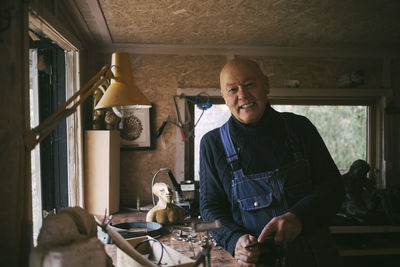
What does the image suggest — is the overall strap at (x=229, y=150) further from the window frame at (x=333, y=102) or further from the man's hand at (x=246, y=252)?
the window frame at (x=333, y=102)

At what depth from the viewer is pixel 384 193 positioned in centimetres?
306

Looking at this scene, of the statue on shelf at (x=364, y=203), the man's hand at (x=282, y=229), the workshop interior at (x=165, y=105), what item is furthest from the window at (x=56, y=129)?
the statue on shelf at (x=364, y=203)

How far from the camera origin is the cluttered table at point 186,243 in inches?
64.2

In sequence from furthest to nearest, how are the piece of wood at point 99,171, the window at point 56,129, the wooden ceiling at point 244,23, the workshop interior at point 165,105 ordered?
the piece of wood at point 99,171 → the wooden ceiling at point 244,23 → the window at point 56,129 → the workshop interior at point 165,105

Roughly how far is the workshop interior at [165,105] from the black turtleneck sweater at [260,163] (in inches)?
9.7

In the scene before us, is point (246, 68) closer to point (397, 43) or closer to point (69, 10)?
point (69, 10)

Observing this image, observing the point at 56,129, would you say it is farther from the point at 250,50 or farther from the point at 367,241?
the point at 367,241

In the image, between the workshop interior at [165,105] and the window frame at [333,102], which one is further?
the window frame at [333,102]

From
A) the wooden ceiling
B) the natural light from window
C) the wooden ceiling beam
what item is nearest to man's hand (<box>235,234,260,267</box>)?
the wooden ceiling

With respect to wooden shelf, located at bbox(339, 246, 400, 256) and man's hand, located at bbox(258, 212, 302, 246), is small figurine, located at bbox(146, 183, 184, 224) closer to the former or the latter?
man's hand, located at bbox(258, 212, 302, 246)

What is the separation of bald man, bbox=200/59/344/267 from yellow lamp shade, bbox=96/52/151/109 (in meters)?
0.49

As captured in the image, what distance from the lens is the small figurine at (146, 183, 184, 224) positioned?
A: 237cm

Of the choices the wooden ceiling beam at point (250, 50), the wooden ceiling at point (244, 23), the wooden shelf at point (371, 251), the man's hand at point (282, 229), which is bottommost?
the wooden shelf at point (371, 251)

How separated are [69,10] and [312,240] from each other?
2.16 m
